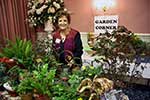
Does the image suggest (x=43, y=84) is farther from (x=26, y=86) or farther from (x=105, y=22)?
(x=105, y=22)

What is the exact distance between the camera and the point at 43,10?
3.89 m

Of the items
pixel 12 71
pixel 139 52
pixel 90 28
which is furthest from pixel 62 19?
pixel 90 28

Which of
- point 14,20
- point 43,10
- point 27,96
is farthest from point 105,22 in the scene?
Answer: point 14,20

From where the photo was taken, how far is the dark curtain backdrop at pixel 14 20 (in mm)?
4207

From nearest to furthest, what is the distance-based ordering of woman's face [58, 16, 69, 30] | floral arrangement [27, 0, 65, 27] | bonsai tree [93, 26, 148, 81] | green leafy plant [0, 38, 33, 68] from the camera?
bonsai tree [93, 26, 148, 81]
green leafy plant [0, 38, 33, 68]
woman's face [58, 16, 69, 30]
floral arrangement [27, 0, 65, 27]

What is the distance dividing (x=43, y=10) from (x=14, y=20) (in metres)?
0.72

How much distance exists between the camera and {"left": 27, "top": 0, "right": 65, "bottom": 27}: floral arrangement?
12.7 feet

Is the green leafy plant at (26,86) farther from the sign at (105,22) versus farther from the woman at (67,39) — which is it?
the sign at (105,22)

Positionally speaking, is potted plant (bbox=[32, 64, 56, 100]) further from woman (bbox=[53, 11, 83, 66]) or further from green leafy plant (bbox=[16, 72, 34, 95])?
woman (bbox=[53, 11, 83, 66])

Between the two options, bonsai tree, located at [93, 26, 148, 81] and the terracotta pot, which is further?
the terracotta pot

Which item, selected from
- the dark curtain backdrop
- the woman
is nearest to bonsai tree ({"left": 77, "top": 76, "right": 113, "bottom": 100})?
the woman

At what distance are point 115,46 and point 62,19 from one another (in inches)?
40.9

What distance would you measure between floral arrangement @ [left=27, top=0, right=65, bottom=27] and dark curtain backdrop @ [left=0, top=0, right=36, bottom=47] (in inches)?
13.8

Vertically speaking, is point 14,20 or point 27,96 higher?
point 14,20
